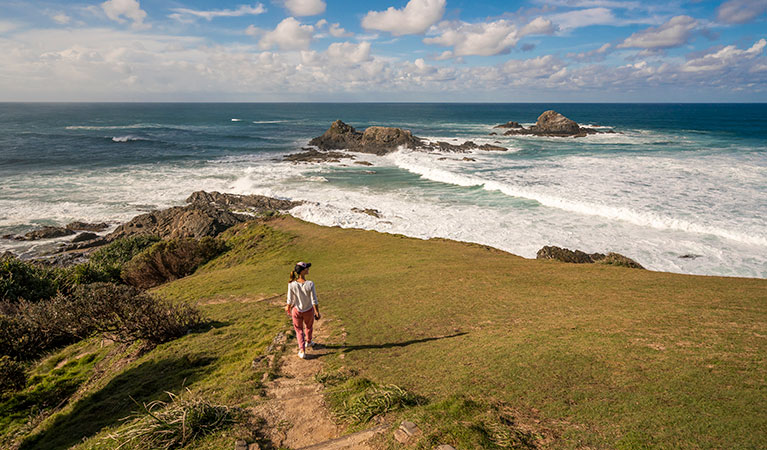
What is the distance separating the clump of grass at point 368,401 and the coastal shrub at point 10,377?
21.2 ft

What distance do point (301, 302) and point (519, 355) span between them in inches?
157

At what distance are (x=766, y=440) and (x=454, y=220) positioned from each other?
24634mm

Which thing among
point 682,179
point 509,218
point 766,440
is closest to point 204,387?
point 766,440

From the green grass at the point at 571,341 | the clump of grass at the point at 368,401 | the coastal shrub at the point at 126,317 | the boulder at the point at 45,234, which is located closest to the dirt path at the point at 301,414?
the clump of grass at the point at 368,401

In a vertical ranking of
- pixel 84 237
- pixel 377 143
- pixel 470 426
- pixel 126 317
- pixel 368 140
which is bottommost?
pixel 84 237

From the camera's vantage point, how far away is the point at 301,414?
5570 mm

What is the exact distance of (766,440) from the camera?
4309 millimetres

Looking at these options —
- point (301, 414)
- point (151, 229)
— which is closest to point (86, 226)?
point (151, 229)

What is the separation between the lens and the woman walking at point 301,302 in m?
7.29

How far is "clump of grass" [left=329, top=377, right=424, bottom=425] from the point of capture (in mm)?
5254

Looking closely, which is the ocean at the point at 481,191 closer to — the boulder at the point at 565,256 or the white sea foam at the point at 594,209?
the white sea foam at the point at 594,209

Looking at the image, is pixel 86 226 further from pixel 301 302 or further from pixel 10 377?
pixel 301 302

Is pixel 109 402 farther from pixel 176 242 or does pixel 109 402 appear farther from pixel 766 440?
pixel 176 242

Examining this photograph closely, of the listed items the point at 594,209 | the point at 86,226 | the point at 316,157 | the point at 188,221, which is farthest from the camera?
the point at 316,157
